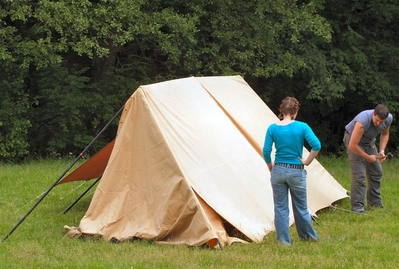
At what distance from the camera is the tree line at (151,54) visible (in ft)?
47.5

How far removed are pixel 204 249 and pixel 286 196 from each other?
3.20 feet

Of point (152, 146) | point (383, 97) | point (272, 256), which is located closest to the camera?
point (272, 256)

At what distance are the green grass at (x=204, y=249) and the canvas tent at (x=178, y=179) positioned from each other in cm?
22

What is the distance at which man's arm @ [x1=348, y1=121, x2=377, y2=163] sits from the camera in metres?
8.59

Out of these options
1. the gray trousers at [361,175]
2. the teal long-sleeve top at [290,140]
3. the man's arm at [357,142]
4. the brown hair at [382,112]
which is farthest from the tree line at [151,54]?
the teal long-sleeve top at [290,140]

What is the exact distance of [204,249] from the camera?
703cm

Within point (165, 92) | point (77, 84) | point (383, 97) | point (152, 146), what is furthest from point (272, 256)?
point (383, 97)

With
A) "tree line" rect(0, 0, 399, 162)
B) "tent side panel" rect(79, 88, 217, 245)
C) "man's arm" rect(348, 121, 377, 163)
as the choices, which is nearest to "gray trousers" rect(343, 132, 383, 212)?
"man's arm" rect(348, 121, 377, 163)

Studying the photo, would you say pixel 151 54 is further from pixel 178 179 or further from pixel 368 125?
pixel 178 179

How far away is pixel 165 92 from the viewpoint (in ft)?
27.2

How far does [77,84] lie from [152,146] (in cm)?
886

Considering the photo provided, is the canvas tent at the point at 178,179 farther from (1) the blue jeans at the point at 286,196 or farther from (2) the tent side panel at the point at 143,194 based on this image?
(1) the blue jeans at the point at 286,196

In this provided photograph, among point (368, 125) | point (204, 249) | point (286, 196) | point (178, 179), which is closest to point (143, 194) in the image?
point (178, 179)

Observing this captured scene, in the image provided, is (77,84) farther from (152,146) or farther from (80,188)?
(152,146)
